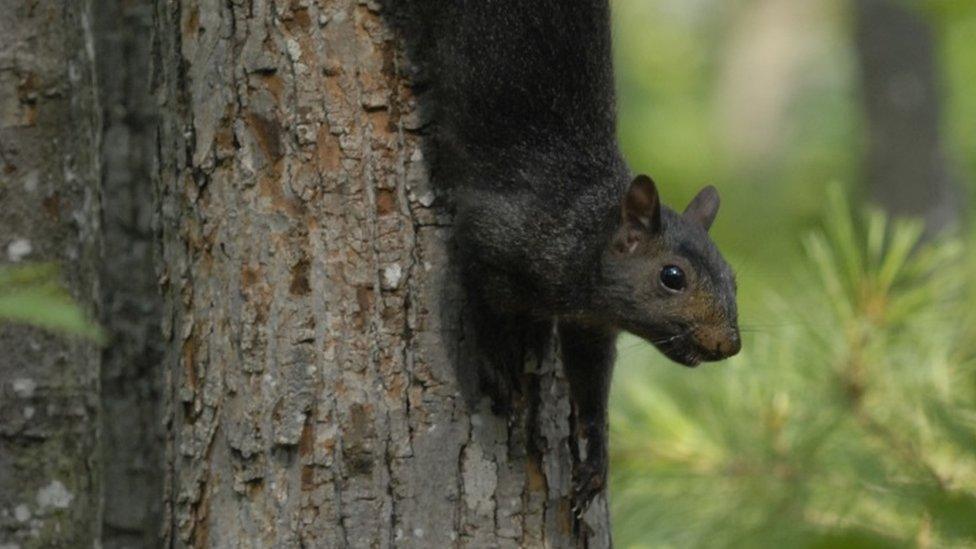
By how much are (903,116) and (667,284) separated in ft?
10.2

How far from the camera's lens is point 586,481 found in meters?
2.70

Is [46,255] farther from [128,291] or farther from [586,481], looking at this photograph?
[586,481]

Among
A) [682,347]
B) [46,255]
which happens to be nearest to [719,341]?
[682,347]

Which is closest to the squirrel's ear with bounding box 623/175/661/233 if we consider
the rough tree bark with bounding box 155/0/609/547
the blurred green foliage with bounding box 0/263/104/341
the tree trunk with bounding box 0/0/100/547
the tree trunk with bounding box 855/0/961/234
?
the rough tree bark with bounding box 155/0/609/547

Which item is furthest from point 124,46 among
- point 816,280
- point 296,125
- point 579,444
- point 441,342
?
point 816,280

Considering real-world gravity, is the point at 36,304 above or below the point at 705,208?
below

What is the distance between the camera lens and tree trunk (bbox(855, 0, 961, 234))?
17.3 feet

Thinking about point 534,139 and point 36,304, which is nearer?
point 36,304

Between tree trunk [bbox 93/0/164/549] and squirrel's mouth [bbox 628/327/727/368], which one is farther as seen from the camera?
tree trunk [bbox 93/0/164/549]

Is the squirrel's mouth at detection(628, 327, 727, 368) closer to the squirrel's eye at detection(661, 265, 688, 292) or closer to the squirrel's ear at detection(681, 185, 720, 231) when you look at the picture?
the squirrel's eye at detection(661, 265, 688, 292)

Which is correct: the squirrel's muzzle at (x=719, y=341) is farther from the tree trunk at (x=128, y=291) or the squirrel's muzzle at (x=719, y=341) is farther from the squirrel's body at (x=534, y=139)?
the tree trunk at (x=128, y=291)

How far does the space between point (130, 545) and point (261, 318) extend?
109 cm

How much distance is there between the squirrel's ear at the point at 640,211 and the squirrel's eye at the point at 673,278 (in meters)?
0.09

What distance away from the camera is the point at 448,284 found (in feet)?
8.60
